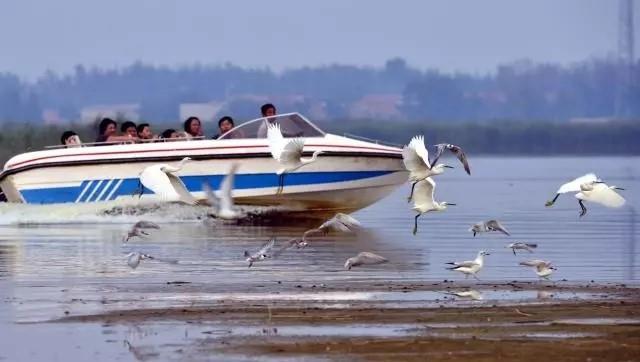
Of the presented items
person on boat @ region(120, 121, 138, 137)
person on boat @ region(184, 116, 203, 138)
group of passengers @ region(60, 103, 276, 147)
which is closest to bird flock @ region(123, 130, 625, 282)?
group of passengers @ region(60, 103, 276, 147)

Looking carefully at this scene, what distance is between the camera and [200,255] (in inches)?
849

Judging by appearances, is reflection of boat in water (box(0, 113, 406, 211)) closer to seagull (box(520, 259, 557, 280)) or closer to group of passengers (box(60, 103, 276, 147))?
group of passengers (box(60, 103, 276, 147))

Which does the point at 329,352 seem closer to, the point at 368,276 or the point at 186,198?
the point at 368,276

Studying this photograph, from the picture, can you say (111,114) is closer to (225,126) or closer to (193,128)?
(193,128)

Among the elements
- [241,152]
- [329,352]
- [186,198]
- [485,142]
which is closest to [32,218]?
[241,152]

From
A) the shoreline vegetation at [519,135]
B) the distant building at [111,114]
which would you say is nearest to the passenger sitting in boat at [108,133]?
the distant building at [111,114]

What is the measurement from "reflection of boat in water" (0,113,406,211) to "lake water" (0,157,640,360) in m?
0.48

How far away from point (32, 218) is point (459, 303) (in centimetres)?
A: 1455

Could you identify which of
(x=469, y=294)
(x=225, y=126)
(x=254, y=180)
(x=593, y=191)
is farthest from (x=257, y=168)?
(x=469, y=294)

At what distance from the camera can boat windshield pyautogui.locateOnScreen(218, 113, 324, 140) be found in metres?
28.2

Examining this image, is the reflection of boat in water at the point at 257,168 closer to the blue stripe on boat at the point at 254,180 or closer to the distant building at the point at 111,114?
the blue stripe on boat at the point at 254,180

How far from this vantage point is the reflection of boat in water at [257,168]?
28.2m

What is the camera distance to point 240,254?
2162cm

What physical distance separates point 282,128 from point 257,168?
2.11 feet
